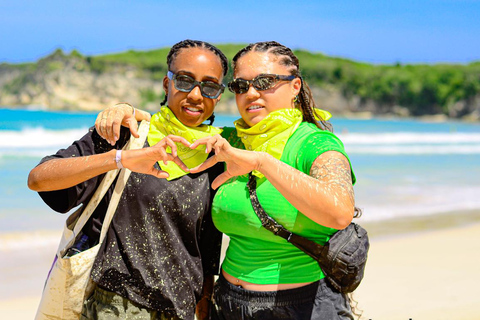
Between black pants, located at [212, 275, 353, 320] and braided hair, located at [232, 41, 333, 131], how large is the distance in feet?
2.47

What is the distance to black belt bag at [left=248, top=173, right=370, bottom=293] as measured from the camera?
223 cm

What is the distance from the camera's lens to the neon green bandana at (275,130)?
7.64 ft

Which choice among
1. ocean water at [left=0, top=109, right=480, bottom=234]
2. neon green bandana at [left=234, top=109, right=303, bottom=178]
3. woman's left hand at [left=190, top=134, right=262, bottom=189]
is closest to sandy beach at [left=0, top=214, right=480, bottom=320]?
ocean water at [left=0, top=109, right=480, bottom=234]

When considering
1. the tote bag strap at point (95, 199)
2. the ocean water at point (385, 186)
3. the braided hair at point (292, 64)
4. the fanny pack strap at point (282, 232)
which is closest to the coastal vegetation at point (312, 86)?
the ocean water at point (385, 186)

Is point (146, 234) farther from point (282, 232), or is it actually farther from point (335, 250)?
point (335, 250)

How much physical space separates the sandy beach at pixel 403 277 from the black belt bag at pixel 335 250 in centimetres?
269

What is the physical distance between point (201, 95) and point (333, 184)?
82cm

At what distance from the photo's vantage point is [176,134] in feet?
8.10

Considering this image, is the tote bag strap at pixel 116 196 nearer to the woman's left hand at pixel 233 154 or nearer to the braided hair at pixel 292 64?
the woman's left hand at pixel 233 154

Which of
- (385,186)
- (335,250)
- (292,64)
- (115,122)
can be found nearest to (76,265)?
(115,122)

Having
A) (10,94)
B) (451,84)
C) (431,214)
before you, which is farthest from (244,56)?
(10,94)

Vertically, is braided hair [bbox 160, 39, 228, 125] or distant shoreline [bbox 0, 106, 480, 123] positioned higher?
braided hair [bbox 160, 39, 228, 125]

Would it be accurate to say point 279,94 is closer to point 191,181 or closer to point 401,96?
point 191,181

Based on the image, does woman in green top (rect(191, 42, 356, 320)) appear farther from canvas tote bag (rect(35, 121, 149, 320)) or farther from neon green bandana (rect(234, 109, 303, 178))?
canvas tote bag (rect(35, 121, 149, 320))
